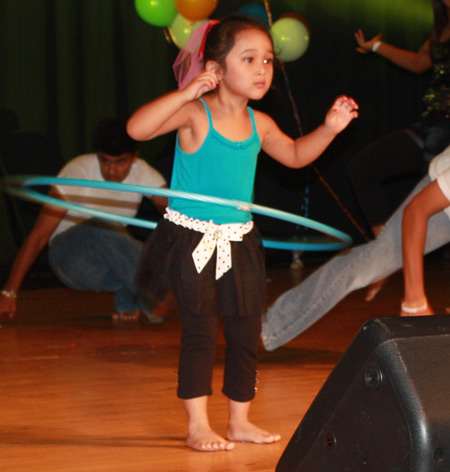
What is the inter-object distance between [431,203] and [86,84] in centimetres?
320

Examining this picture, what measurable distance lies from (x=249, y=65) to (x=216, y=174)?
0.95 ft

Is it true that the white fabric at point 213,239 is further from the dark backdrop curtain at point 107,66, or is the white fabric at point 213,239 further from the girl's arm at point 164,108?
the dark backdrop curtain at point 107,66

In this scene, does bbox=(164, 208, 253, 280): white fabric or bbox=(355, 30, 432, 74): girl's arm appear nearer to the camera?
bbox=(164, 208, 253, 280): white fabric

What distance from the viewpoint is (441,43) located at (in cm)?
324

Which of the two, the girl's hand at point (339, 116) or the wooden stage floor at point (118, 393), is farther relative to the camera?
the girl's hand at point (339, 116)

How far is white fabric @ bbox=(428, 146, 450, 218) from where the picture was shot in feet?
7.85

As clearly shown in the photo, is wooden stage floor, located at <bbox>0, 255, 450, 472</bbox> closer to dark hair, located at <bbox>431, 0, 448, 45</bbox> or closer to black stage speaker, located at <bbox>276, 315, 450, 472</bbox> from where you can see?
black stage speaker, located at <bbox>276, 315, 450, 472</bbox>

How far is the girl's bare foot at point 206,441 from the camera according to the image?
1849 millimetres

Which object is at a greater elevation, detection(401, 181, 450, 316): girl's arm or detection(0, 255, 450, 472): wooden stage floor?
detection(401, 181, 450, 316): girl's arm

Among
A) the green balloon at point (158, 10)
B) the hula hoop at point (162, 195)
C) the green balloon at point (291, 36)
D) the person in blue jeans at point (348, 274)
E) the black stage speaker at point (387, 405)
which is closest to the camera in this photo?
the black stage speaker at point (387, 405)

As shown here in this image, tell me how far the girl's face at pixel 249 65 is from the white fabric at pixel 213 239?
0.34 meters

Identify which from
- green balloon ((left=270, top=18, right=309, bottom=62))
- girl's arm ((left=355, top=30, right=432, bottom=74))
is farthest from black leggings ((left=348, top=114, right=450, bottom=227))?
green balloon ((left=270, top=18, right=309, bottom=62))

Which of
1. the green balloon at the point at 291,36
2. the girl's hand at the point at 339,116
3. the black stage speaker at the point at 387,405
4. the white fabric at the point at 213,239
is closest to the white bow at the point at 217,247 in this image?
the white fabric at the point at 213,239

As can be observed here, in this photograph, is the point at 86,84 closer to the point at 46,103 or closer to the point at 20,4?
the point at 46,103
